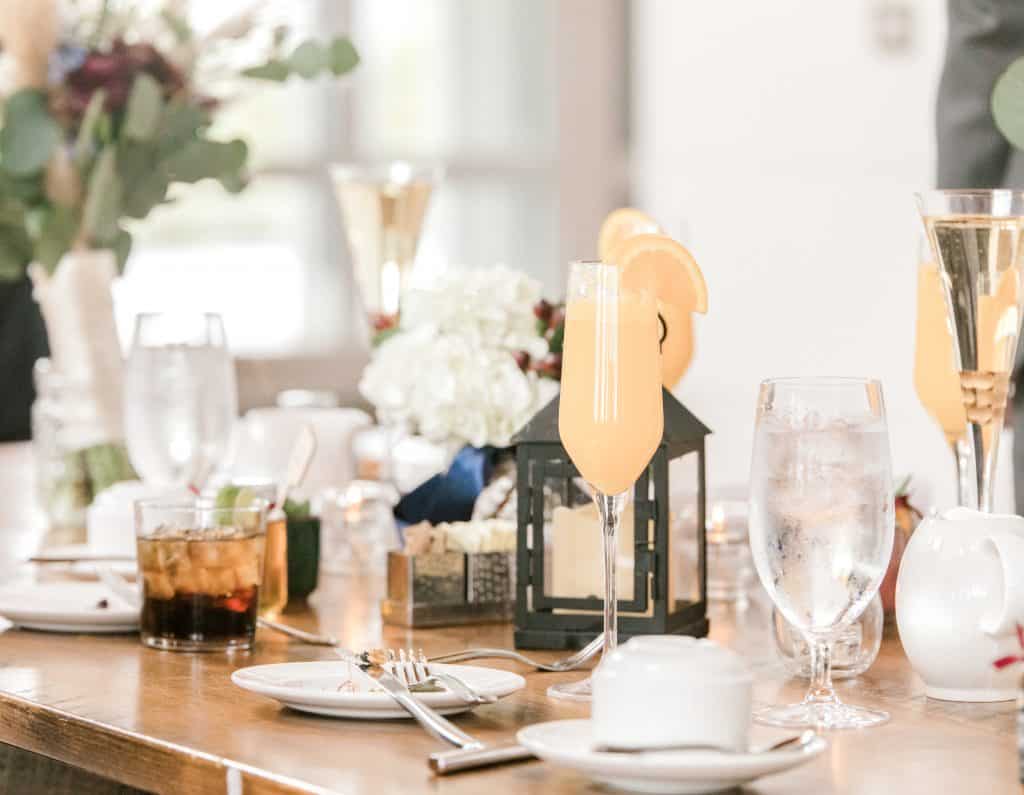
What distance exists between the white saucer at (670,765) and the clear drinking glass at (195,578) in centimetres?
50

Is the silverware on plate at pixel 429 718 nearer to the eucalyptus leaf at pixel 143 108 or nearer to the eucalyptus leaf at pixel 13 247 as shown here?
the eucalyptus leaf at pixel 143 108

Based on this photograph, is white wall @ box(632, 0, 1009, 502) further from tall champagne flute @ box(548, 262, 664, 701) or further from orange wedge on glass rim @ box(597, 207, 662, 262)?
tall champagne flute @ box(548, 262, 664, 701)

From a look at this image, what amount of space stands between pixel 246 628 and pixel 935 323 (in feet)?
2.10

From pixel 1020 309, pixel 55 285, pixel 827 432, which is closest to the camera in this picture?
pixel 827 432

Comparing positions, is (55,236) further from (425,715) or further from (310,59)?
(425,715)

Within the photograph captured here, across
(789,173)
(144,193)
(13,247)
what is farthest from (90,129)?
(789,173)

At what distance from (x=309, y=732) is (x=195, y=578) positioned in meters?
0.34

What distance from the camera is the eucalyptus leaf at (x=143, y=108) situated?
2.10 meters

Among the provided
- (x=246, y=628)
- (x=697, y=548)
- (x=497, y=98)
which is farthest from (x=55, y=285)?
(x=497, y=98)

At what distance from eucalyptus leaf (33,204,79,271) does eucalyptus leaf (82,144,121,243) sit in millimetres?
24

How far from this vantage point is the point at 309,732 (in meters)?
1.01

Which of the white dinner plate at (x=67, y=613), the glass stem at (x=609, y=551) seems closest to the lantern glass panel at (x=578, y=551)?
the glass stem at (x=609, y=551)

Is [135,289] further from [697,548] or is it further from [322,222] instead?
[697,548]

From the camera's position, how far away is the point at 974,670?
3.63 feet
